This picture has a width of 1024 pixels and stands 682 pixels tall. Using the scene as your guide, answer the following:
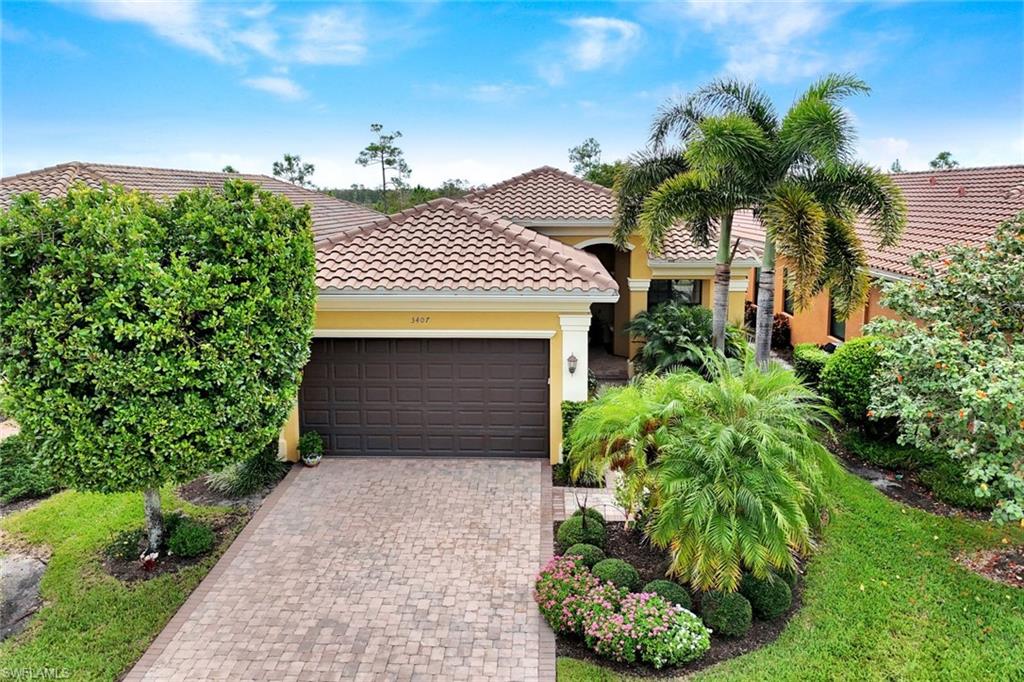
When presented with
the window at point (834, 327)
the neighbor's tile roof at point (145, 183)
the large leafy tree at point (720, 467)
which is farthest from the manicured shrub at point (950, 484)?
the neighbor's tile roof at point (145, 183)

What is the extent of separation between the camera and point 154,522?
909cm

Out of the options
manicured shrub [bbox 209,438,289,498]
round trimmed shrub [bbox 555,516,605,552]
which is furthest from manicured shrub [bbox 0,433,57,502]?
round trimmed shrub [bbox 555,516,605,552]

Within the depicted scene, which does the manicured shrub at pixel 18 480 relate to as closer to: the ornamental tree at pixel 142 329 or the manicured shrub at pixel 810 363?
the ornamental tree at pixel 142 329

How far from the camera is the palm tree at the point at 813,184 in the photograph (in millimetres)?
11406

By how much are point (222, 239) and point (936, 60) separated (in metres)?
18.7

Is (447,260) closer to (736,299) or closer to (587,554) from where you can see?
(587,554)

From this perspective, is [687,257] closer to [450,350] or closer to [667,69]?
[667,69]

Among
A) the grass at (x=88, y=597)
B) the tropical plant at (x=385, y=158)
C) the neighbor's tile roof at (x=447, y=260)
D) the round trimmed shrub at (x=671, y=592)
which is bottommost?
the grass at (x=88, y=597)

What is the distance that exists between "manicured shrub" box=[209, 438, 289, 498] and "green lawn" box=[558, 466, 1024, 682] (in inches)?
265

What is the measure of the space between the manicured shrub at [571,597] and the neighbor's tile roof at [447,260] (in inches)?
196

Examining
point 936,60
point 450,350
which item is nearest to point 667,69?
point 936,60

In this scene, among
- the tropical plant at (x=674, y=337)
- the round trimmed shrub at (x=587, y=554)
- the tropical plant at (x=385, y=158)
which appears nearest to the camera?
the round trimmed shrub at (x=587, y=554)

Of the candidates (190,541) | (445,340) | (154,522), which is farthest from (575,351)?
(154,522)

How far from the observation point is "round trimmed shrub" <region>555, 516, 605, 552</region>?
29.1 feet
